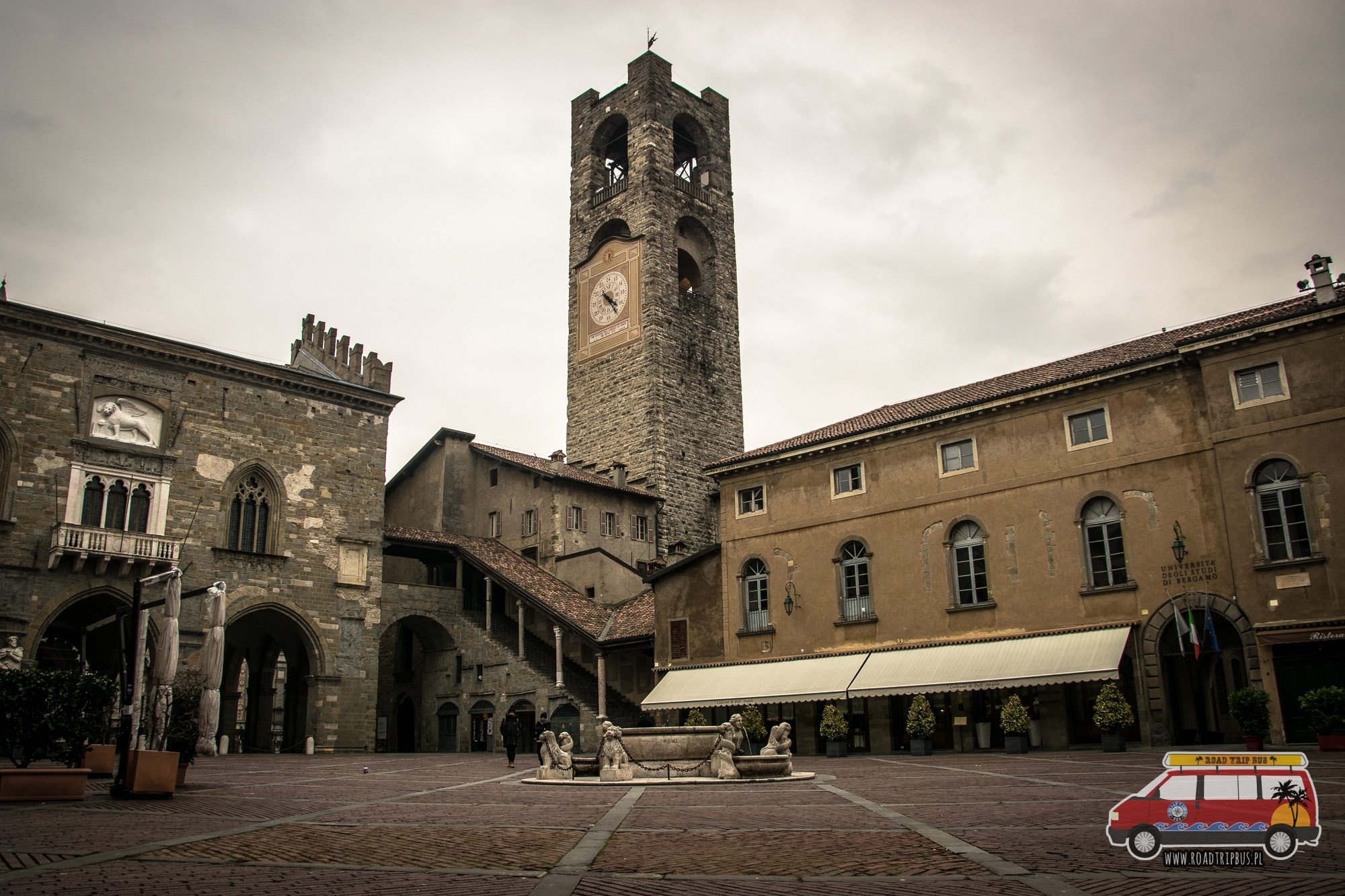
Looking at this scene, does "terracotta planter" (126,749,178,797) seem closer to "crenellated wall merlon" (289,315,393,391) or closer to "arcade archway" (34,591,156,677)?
"arcade archway" (34,591,156,677)

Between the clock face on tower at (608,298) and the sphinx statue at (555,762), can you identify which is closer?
the sphinx statue at (555,762)

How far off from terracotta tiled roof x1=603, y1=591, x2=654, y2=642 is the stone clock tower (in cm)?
780

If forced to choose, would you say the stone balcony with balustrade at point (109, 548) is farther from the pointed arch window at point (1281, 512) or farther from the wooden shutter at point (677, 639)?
the pointed arch window at point (1281, 512)

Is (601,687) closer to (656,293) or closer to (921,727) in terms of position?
(921,727)

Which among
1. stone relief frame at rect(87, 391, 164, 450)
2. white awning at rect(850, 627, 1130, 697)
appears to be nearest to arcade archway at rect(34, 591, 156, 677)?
stone relief frame at rect(87, 391, 164, 450)

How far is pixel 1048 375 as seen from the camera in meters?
26.8

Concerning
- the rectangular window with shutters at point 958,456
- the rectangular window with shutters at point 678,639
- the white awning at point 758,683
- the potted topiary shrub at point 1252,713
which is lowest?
the potted topiary shrub at point 1252,713

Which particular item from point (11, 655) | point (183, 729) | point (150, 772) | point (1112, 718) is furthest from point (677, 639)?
point (150, 772)

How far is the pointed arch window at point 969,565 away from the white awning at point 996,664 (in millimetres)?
1261

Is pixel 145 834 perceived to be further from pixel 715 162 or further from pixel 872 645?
pixel 715 162

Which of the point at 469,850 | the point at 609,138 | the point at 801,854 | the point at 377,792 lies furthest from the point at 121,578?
the point at 609,138

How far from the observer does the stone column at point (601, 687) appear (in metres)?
32.8

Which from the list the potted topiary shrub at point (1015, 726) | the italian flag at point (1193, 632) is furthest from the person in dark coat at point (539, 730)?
the italian flag at point (1193, 632)

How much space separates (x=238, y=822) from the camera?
10.9m
